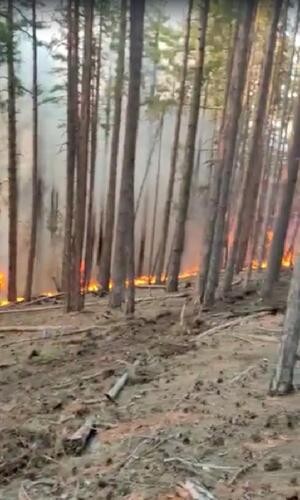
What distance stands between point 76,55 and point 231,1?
2919mm

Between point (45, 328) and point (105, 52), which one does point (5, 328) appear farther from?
point (105, 52)

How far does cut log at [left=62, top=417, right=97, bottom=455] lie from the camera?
3.95 meters

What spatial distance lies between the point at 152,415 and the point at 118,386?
858 millimetres

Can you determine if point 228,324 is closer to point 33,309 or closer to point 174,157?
point 33,309

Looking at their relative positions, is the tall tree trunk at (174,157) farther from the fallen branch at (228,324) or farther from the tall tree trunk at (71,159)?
the fallen branch at (228,324)

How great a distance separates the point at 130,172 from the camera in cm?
833

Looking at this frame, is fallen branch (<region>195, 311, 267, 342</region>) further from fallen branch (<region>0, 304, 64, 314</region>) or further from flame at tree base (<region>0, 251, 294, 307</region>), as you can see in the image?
flame at tree base (<region>0, 251, 294, 307</region>)

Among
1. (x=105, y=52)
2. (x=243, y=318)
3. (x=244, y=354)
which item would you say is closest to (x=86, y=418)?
(x=244, y=354)

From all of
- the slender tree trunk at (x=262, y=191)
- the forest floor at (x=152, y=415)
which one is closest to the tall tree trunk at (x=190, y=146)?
the forest floor at (x=152, y=415)

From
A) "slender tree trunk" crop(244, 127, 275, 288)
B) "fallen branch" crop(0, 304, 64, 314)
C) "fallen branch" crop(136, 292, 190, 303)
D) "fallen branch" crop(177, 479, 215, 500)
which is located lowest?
"fallen branch" crop(0, 304, 64, 314)

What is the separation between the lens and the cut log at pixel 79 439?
395 centimetres

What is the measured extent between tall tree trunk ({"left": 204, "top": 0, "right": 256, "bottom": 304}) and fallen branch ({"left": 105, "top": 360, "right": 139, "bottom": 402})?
10.4ft

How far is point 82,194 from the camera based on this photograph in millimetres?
9188

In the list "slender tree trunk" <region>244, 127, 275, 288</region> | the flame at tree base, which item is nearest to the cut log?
the flame at tree base
